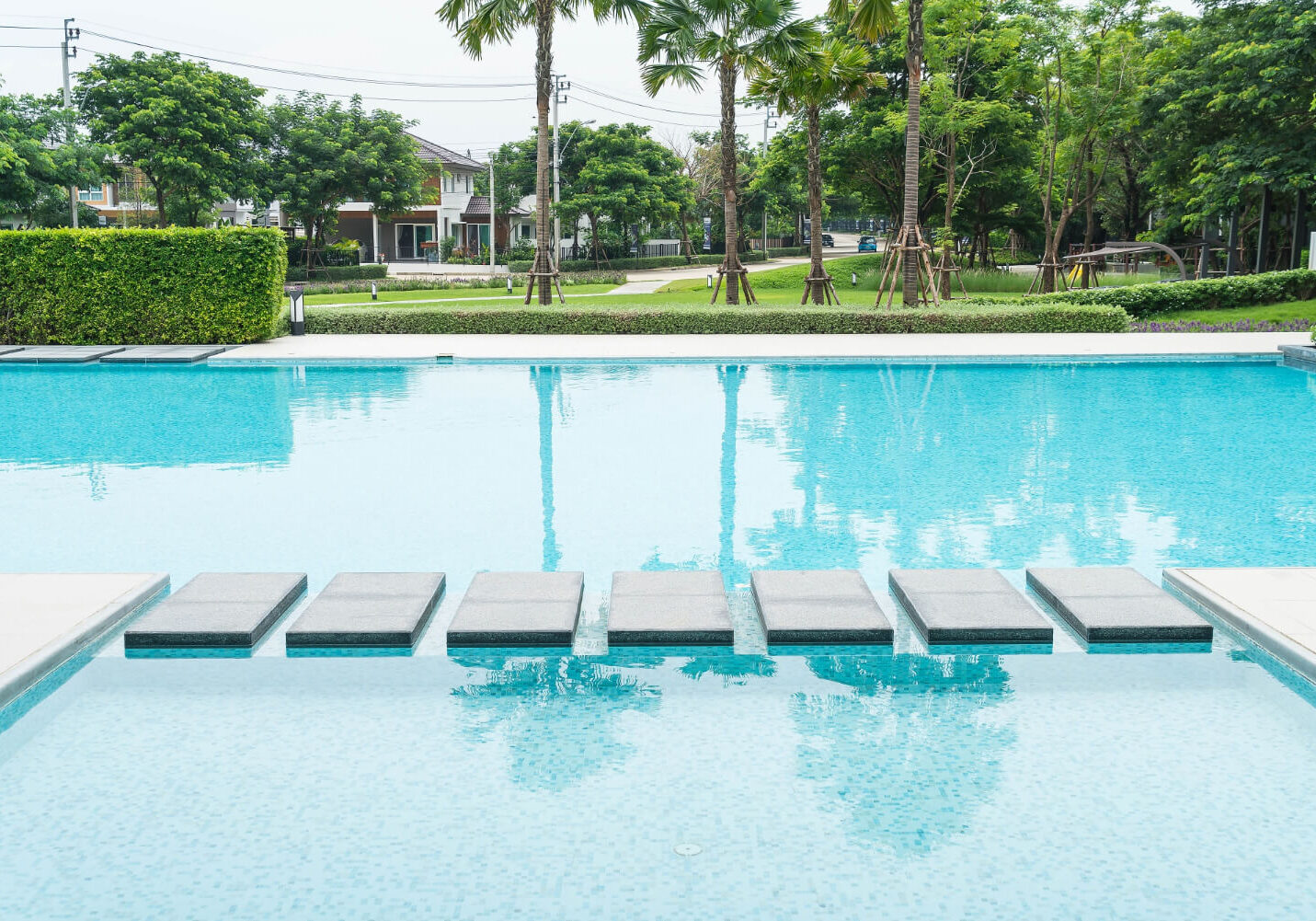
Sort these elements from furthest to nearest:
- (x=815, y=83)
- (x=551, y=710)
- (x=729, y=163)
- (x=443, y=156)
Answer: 1. (x=443, y=156)
2. (x=815, y=83)
3. (x=729, y=163)
4. (x=551, y=710)

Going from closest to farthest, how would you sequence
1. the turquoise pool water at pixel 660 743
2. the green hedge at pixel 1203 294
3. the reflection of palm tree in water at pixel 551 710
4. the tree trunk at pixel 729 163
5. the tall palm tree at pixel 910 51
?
1. the turquoise pool water at pixel 660 743
2. the reflection of palm tree in water at pixel 551 710
3. the tall palm tree at pixel 910 51
4. the tree trunk at pixel 729 163
5. the green hedge at pixel 1203 294

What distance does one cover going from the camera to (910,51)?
22.0 m

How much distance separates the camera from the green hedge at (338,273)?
163 feet

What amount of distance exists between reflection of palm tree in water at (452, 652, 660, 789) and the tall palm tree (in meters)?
18.2

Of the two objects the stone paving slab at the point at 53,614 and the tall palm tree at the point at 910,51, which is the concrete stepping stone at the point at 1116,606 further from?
the tall palm tree at the point at 910,51

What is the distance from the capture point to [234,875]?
3.89 metres

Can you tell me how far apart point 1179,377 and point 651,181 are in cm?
4340

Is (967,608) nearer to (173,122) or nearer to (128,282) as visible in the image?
(128,282)

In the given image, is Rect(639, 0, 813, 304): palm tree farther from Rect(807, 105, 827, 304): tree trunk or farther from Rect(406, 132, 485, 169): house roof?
Rect(406, 132, 485, 169): house roof

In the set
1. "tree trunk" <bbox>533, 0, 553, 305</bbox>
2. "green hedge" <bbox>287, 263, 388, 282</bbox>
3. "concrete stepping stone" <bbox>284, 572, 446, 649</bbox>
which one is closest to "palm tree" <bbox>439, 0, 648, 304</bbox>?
"tree trunk" <bbox>533, 0, 553, 305</bbox>

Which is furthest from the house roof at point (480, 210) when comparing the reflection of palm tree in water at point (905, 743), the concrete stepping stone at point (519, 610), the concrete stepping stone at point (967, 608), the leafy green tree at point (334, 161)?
the reflection of palm tree in water at point (905, 743)

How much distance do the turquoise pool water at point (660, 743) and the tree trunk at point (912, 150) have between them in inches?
529

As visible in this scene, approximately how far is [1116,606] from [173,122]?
44934mm

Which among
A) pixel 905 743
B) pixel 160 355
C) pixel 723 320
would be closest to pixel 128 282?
pixel 160 355
